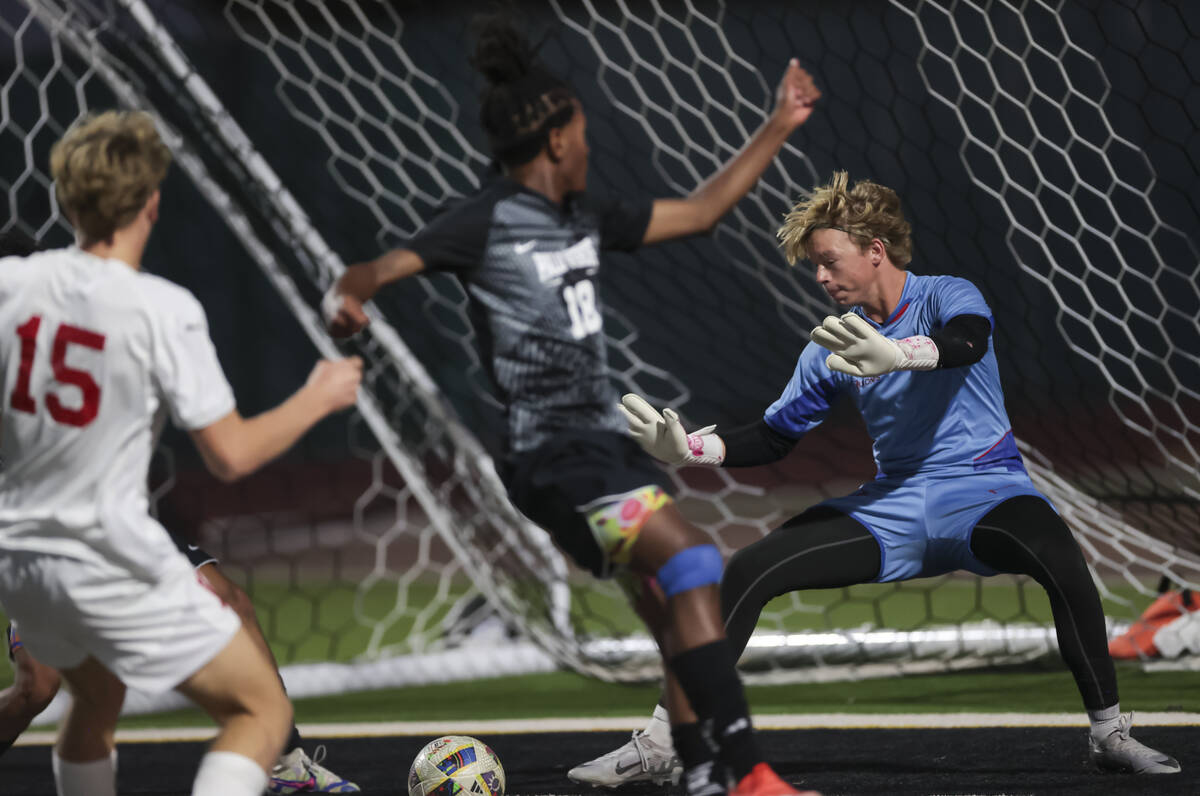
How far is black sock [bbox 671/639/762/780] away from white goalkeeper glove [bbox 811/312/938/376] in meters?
0.73

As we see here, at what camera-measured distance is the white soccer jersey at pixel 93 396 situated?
6.91 ft

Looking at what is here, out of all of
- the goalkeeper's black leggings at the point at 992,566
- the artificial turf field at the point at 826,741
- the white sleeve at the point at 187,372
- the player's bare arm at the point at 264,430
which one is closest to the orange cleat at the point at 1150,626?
the artificial turf field at the point at 826,741

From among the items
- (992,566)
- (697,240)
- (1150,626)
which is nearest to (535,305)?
(992,566)

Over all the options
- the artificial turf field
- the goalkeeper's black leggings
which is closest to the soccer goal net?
the artificial turf field

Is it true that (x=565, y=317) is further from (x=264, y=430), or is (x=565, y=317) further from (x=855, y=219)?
(x=855, y=219)

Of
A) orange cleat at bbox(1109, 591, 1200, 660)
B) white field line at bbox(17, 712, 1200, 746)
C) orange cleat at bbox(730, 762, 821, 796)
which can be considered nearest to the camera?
orange cleat at bbox(730, 762, 821, 796)

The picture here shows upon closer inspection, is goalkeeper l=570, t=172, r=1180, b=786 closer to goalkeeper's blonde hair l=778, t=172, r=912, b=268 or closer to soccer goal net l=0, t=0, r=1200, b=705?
goalkeeper's blonde hair l=778, t=172, r=912, b=268

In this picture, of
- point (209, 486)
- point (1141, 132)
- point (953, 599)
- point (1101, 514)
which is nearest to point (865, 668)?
point (1101, 514)

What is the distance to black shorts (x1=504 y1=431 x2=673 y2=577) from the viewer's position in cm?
249

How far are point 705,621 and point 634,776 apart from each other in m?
0.96

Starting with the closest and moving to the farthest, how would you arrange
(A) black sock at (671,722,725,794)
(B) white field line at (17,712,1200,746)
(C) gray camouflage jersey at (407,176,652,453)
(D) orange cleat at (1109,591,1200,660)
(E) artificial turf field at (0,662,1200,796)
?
(A) black sock at (671,722,725,794), (C) gray camouflage jersey at (407,176,652,453), (E) artificial turf field at (0,662,1200,796), (B) white field line at (17,712,1200,746), (D) orange cleat at (1109,591,1200,660)

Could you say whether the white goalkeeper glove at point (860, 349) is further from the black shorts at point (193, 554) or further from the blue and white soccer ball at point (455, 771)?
the black shorts at point (193, 554)

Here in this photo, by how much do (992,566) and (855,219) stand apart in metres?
0.88

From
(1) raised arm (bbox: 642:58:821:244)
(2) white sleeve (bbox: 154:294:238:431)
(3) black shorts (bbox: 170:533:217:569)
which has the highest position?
(2) white sleeve (bbox: 154:294:238:431)
